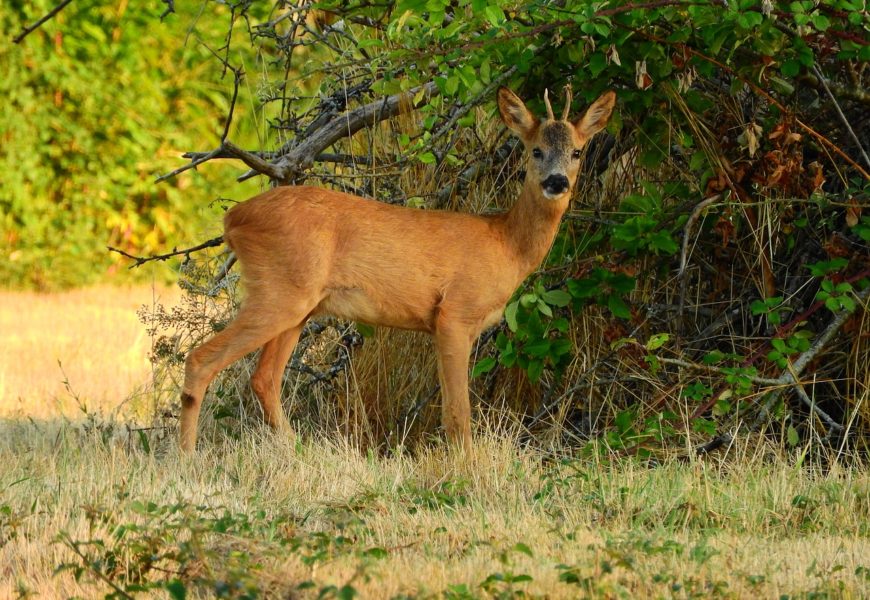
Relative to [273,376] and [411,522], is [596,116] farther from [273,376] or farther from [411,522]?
[411,522]

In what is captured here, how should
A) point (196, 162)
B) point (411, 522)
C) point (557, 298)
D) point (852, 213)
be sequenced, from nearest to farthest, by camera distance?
1. point (411, 522)
2. point (852, 213)
3. point (557, 298)
4. point (196, 162)

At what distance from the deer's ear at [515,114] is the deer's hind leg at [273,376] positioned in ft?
4.81

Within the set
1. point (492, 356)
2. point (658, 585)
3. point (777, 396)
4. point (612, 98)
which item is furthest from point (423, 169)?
point (658, 585)

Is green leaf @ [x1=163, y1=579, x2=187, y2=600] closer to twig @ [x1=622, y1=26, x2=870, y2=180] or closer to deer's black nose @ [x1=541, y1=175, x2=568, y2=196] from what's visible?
deer's black nose @ [x1=541, y1=175, x2=568, y2=196]

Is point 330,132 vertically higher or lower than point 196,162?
higher

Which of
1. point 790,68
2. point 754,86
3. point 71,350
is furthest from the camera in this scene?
point 71,350

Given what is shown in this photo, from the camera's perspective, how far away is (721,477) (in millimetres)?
6082

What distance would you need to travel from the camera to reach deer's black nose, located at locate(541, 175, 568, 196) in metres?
6.30

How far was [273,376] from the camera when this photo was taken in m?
6.93

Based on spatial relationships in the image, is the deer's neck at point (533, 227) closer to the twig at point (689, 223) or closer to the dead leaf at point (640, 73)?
the twig at point (689, 223)

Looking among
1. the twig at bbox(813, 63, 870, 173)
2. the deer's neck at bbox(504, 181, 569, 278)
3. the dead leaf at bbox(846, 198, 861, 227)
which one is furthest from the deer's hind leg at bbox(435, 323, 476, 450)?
the twig at bbox(813, 63, 870, 173)

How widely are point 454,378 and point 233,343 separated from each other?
1.06 meters

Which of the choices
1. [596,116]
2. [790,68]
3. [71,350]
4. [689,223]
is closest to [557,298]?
[689,223]

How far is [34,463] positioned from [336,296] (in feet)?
5.15
